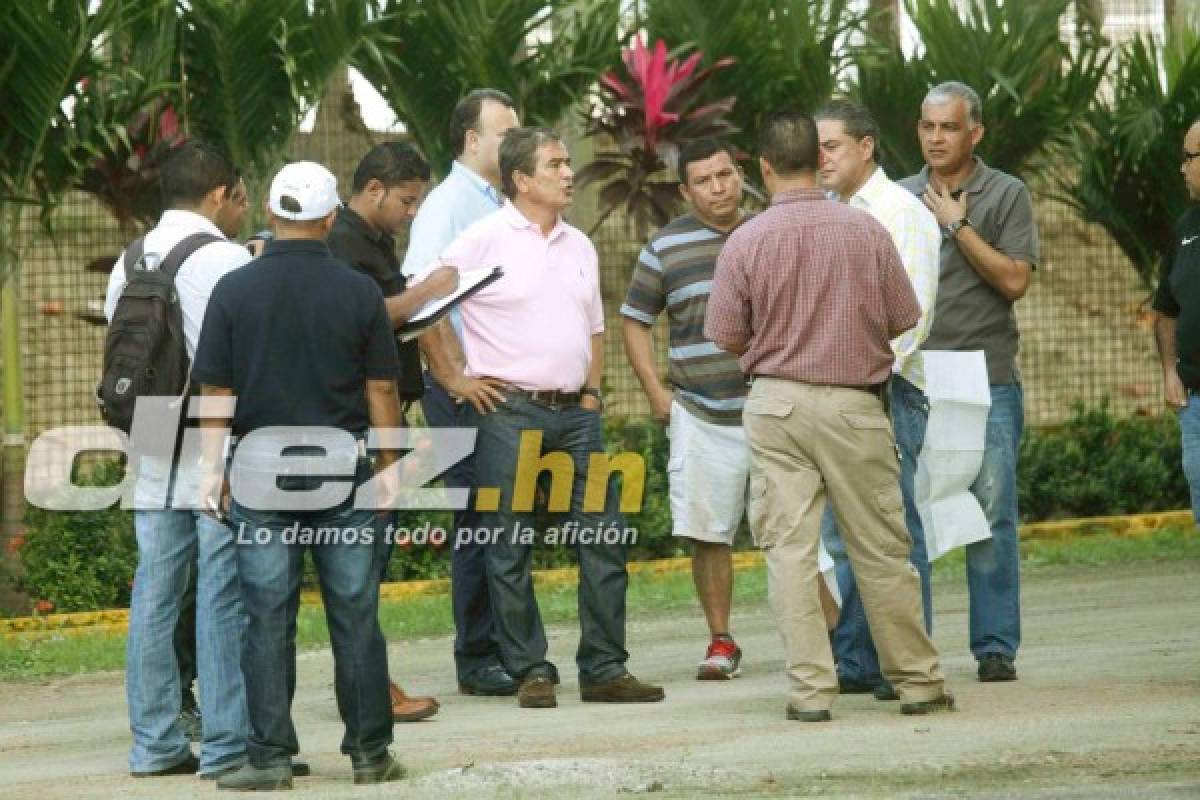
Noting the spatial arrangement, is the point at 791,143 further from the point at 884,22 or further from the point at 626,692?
the point at 884,22

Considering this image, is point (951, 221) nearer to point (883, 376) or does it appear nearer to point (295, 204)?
point (883, 376)

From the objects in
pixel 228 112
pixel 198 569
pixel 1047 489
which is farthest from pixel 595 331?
pixel 1047 489

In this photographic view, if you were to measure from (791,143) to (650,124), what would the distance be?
6.42 metres

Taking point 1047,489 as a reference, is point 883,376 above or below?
above

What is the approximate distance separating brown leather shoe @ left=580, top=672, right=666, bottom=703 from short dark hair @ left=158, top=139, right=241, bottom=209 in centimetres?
254

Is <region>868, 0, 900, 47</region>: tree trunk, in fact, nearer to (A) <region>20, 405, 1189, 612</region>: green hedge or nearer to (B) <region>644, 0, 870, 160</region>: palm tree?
(B) <region>644, 0, 870, 160</region>: palm tree

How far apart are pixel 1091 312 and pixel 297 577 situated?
12.2 metres

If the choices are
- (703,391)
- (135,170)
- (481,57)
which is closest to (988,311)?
(703,391)

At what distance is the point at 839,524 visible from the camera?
827cm

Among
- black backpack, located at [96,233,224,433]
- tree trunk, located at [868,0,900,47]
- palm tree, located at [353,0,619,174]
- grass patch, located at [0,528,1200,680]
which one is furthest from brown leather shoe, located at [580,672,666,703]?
tree trunk, located at [868,0,900,47]

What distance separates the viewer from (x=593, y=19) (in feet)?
49.3

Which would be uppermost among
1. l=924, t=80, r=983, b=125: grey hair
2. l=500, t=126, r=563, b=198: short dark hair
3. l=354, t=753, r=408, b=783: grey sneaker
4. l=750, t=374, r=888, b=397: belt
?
l=924, t=80, r=983, b=125: grey hair

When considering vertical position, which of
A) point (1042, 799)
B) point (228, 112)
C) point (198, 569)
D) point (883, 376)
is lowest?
point (1042, 799)

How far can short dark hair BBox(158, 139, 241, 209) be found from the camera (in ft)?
25.7
